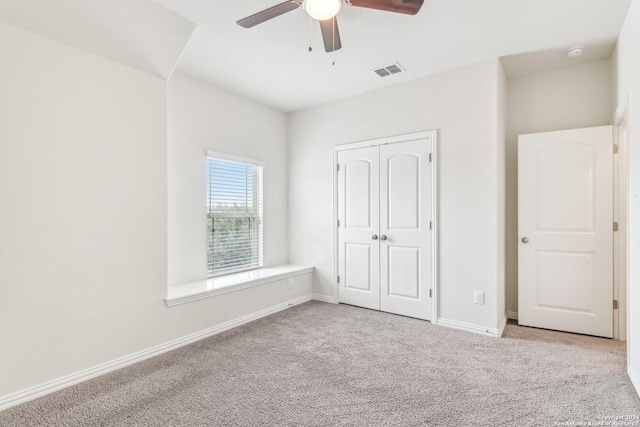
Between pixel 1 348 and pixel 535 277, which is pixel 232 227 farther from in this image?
pixel 535 277

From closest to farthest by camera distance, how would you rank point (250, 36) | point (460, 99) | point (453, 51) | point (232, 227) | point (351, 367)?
point (351, 367) → point (250, 36) → point (453, 51) → point (460, 99) → point (232, 227)

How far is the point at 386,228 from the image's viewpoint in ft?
12.2

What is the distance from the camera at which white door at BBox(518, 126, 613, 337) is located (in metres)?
2.97

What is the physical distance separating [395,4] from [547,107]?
249cm

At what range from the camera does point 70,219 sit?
2.22m

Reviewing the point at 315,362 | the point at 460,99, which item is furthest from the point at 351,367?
the point at 460,99

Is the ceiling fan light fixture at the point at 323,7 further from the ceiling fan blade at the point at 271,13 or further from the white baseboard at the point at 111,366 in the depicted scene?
the white baseboard at the point at 111,366

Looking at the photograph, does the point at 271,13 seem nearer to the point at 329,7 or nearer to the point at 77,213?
the point at 329,7

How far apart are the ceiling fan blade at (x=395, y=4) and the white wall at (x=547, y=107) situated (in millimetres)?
2286

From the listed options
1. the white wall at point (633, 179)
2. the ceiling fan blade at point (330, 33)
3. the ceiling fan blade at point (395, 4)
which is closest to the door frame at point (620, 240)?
the white wall at point (633, 179)

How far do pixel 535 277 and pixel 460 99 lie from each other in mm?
1973

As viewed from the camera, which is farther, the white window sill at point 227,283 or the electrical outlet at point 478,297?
the electrical outlet at point 478,297

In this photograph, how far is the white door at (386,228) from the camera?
3.46 metres

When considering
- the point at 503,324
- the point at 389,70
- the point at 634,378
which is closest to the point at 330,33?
the point at 389,70
